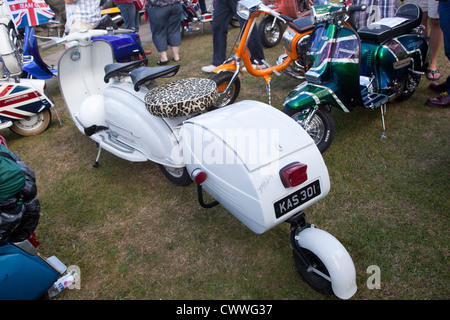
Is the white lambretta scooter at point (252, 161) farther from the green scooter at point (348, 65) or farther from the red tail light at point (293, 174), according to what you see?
the green scooter at point (348, 65)

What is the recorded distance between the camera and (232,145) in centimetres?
165

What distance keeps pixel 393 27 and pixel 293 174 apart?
85.2 inches

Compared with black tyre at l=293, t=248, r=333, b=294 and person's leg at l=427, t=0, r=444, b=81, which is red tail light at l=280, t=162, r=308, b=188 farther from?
person's leg at l=427, t=0, r=444, b=81

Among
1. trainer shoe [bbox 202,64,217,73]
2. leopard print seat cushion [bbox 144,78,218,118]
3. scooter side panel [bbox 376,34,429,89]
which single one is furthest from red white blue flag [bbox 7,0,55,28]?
scooter side panel [bbox 376,34,429,89]

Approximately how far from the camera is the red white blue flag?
158 inches

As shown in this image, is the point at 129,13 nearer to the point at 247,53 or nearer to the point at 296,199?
the point at 247,53

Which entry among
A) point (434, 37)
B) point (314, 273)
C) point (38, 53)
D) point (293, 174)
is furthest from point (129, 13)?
point (314, 273)

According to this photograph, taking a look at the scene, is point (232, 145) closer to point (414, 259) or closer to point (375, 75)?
point (414, 259)

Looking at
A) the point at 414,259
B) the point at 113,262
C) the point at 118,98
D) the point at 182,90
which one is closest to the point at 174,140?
the point at 182,90

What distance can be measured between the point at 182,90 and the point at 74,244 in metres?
1.38

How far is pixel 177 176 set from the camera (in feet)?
8.85

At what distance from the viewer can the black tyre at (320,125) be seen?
270 centimetres

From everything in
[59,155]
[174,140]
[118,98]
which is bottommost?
[59,155]

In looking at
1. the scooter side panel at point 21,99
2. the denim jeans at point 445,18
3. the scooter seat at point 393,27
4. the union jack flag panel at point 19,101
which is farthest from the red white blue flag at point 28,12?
the denim jeans at point 445,18
